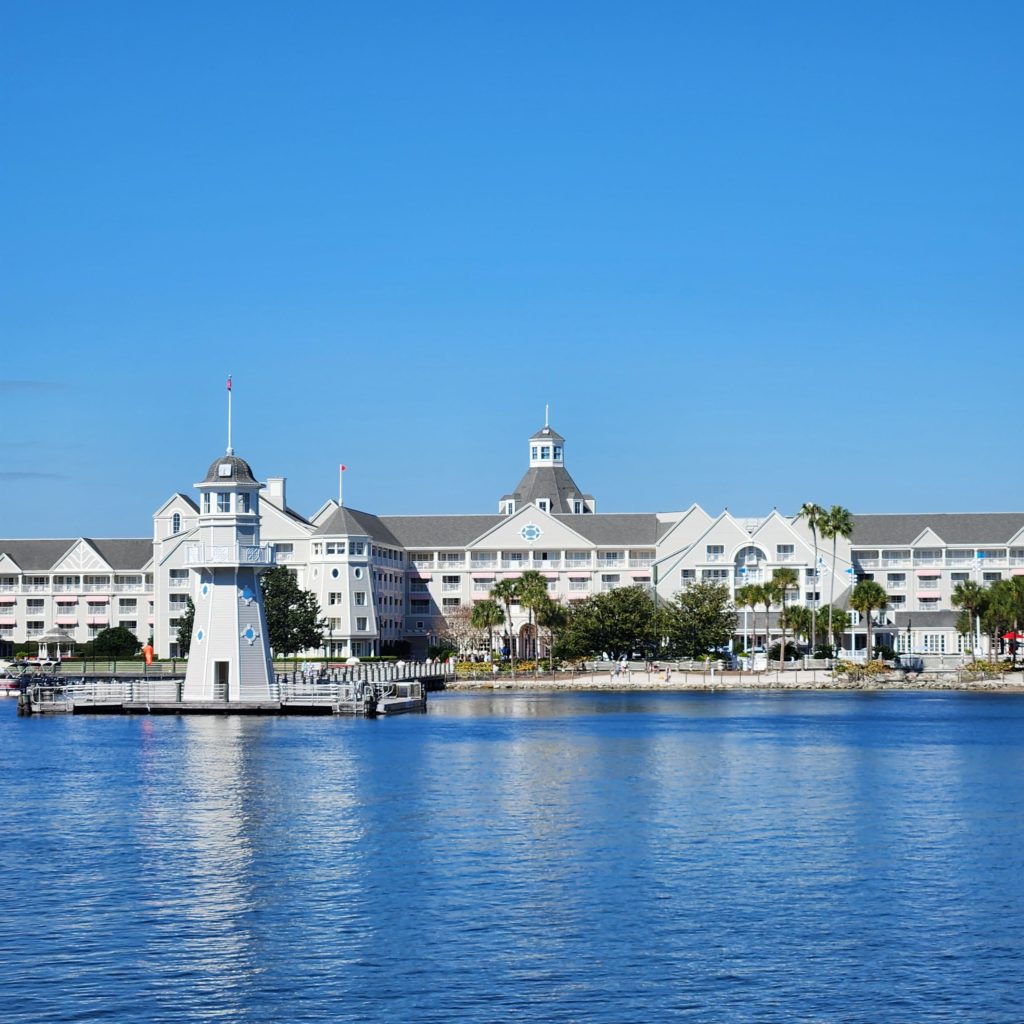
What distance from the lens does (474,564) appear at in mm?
150500

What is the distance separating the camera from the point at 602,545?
148 meters

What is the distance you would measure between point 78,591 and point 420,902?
411 feet

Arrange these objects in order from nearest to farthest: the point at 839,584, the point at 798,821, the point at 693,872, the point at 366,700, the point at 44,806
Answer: the point at 693,872 → the point at 798,821 → the point at 44,806 → the point at 366,700 → the point at 839,584

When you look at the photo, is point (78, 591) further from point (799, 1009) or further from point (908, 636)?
point (799, 1009)

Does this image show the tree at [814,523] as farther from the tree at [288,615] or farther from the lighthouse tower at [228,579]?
the lighthouse tower at [228,579]

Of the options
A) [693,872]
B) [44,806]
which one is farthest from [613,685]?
[693,872]

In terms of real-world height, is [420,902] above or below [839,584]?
below

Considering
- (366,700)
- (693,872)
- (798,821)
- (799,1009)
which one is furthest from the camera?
(366,700)

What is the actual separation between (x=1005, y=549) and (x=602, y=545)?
35293 millimetres

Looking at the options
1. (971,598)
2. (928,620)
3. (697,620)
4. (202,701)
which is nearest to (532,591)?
(697,620)

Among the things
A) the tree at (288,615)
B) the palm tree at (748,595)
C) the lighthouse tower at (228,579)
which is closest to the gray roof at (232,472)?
the lighthouse tower at (228,579)

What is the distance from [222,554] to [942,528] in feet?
302

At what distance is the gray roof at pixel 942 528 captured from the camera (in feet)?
481

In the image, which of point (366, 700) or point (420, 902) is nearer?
point (420, 902)
